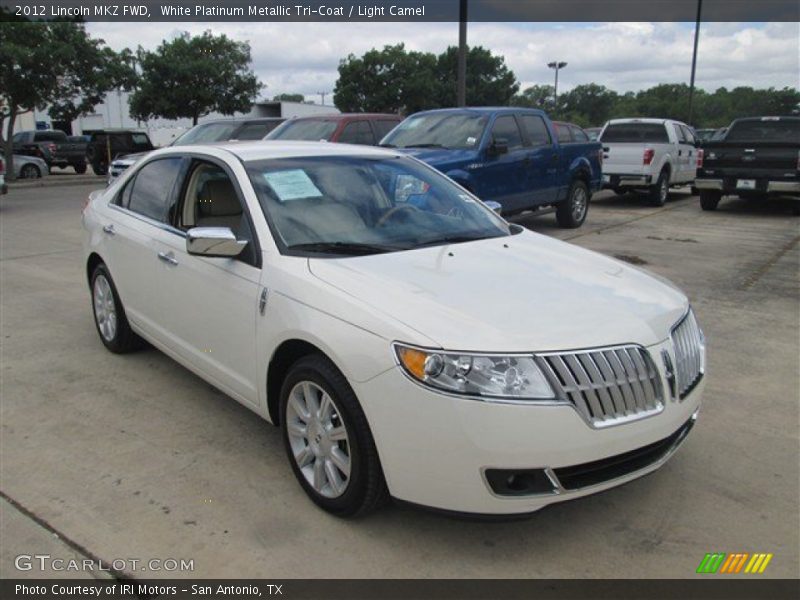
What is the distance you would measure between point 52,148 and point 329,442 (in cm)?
2795

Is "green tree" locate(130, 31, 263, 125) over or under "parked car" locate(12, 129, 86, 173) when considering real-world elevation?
over

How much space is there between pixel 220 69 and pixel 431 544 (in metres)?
32.8

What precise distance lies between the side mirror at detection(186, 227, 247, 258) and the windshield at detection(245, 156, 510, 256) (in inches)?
8.4

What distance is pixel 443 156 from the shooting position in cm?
880

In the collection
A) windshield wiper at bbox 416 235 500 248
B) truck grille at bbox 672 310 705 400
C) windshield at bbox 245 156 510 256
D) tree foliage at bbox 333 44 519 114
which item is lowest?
truck grille at bbox 672 310 705 400

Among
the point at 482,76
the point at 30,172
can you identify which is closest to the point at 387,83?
the point at 482,76

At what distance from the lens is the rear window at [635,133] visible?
50.2ft

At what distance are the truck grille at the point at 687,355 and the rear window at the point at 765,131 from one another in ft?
37.5

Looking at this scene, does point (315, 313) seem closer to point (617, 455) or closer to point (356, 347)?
point (356, 347)

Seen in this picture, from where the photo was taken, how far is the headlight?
8.21 ft

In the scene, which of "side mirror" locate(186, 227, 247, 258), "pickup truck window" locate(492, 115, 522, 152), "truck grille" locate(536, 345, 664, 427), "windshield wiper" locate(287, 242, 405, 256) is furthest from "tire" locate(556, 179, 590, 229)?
"truck grille" locate(536, 345, 664, 427)

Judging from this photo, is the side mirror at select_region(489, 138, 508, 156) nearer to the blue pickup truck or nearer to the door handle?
the blue pickup truck

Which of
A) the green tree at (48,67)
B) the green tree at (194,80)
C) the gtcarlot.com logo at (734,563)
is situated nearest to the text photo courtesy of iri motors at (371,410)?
the gtcarlot.com logo at (734,563)
